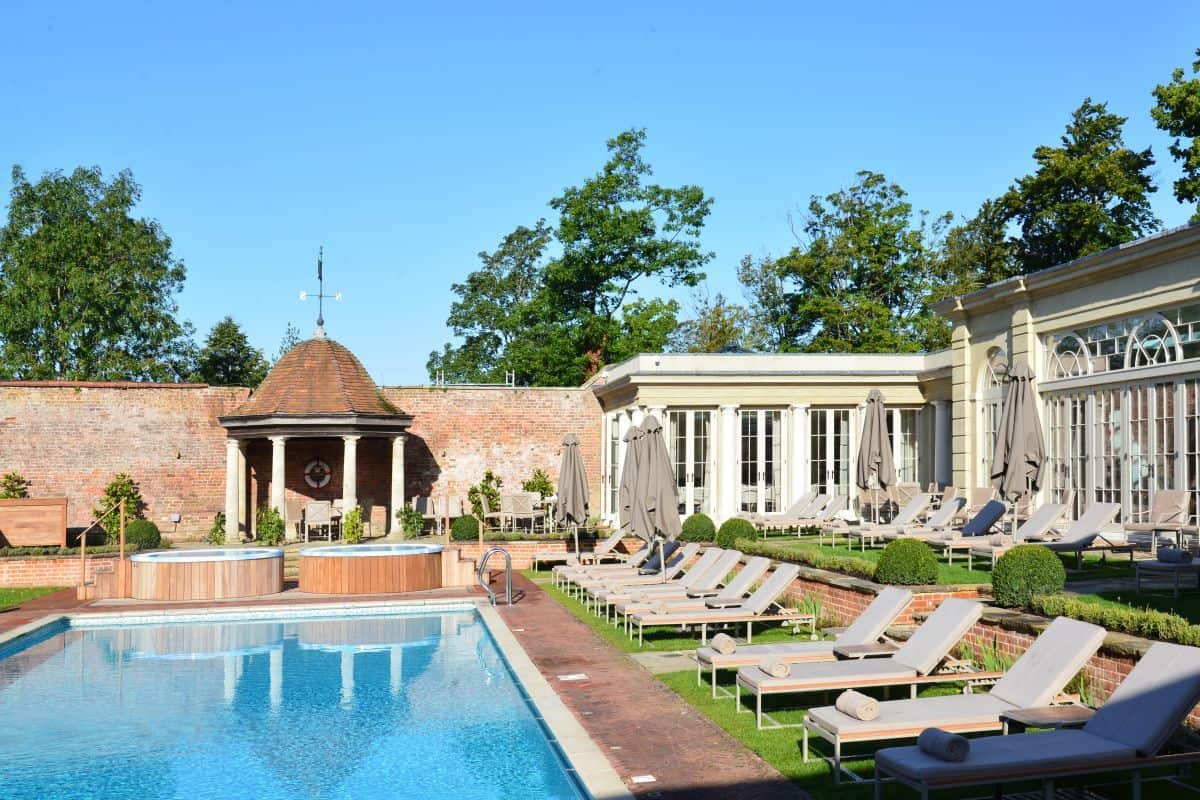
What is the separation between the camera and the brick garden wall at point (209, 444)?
25750 mm

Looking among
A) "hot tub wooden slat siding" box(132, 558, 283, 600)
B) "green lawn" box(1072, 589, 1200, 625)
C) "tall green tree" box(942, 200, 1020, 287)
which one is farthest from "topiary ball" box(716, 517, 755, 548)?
"tall green tree" box(942, 200, 1020, 287)

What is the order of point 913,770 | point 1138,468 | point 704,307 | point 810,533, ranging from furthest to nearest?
point 704,307
point 810,533
point 1138,468
point 913,770

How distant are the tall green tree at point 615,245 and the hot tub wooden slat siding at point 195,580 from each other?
2457 centimetres

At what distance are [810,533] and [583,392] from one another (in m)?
8.51

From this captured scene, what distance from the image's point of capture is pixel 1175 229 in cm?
1510

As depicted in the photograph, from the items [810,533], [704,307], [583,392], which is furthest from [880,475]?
[704,307]

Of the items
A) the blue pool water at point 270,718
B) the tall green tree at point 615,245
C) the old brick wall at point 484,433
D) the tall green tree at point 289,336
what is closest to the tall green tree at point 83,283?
the tall green tree at point 289,336

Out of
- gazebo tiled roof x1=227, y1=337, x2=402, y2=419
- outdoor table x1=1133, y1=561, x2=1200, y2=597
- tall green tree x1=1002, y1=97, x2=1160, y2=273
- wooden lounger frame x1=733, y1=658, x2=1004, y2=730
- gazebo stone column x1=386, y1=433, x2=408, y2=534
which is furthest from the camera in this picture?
tall green tree x1=1002, y1=97, x2=1160, y2=273

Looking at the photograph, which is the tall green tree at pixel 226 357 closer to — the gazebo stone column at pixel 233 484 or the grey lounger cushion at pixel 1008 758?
the gazebo stone column at pixel 233 484

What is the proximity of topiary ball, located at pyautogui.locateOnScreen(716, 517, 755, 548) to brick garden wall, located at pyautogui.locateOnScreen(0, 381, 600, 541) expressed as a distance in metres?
10.0

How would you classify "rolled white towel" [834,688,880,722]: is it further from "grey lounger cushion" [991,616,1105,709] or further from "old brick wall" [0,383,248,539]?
"old brick wall" [0,383,248,539]

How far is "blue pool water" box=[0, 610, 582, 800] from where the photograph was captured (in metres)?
8.18

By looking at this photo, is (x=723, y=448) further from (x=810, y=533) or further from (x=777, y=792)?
(x=777, y=792)

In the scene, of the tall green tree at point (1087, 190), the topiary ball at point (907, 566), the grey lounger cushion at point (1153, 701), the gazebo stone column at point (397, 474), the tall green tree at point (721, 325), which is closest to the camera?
the grey lounger cushion at point (1153, 701)
